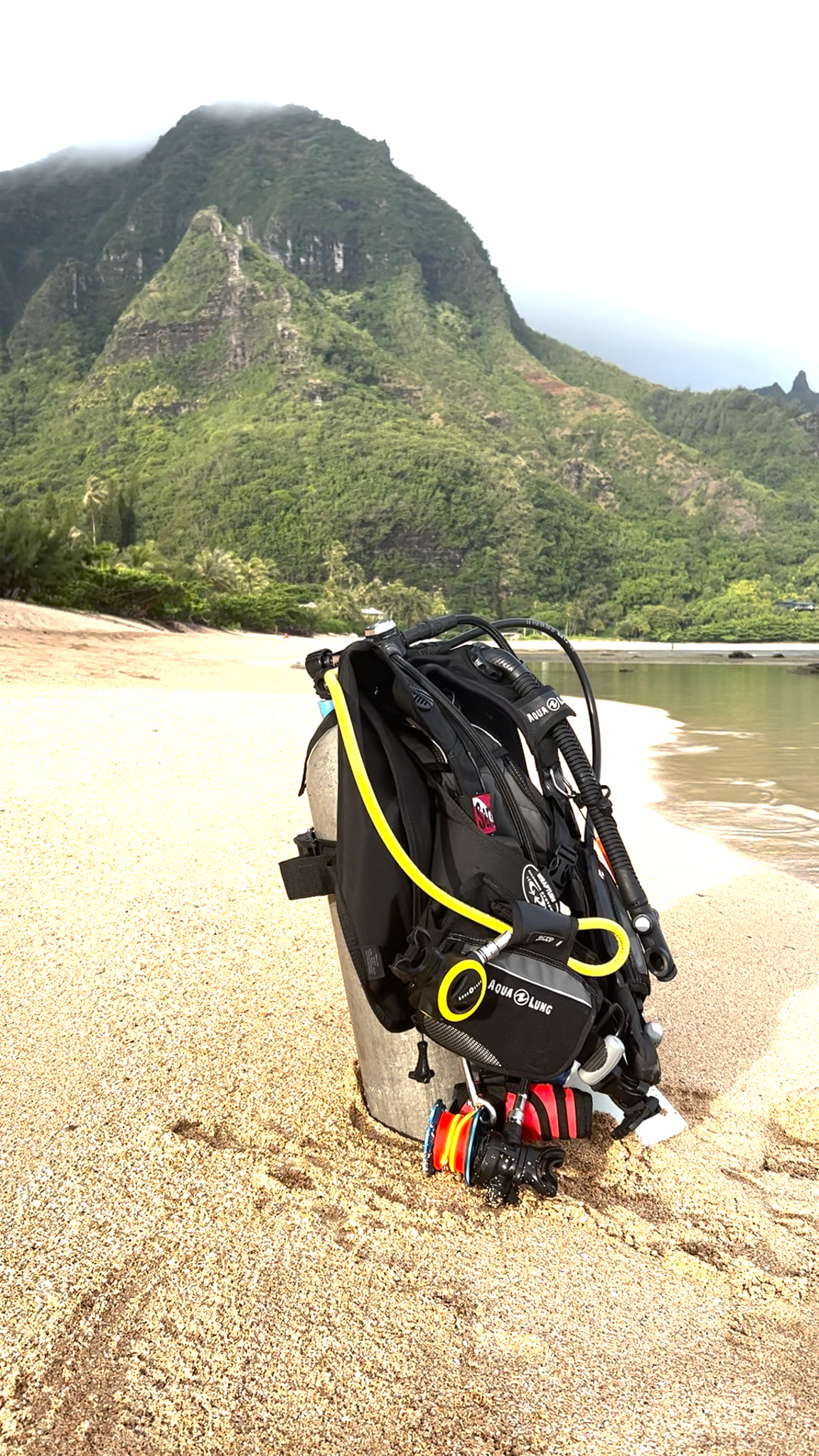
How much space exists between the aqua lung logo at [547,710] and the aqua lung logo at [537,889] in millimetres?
450

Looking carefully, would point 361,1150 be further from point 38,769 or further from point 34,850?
point 38,769

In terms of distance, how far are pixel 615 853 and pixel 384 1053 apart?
0.86 metres

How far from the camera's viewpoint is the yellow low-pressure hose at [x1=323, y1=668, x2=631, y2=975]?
213 cm

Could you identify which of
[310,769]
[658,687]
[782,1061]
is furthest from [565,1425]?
[658,687]

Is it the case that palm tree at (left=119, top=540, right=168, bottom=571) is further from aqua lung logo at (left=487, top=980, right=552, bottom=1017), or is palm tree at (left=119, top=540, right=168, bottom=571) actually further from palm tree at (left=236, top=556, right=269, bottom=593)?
aqua lung logo at (left=487, top=980, right=552, bottom=1017)

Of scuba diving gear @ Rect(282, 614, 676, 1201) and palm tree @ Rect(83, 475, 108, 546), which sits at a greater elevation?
palm tree @ Rect(83, 475, 108, 546)

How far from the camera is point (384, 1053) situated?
2.50 meters

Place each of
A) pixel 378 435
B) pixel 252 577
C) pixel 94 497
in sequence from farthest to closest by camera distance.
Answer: pixel 378 435 → pixel 252 577 → pixel 94 497

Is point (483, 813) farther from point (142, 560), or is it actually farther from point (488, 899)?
point (142, 560)

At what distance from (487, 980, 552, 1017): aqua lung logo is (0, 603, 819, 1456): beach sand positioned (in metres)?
0.55

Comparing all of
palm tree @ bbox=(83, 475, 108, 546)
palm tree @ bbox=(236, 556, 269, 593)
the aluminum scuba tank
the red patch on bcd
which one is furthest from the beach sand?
palm tree @ bbox=(236, 556, 269, 593)

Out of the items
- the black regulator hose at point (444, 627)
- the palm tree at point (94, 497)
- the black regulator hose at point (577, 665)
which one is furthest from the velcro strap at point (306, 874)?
the palm tree at point (94, 497)

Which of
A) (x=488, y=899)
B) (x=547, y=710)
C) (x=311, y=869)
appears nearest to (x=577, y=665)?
(x=547, y=710)

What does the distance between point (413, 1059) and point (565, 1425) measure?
3.09 feet
